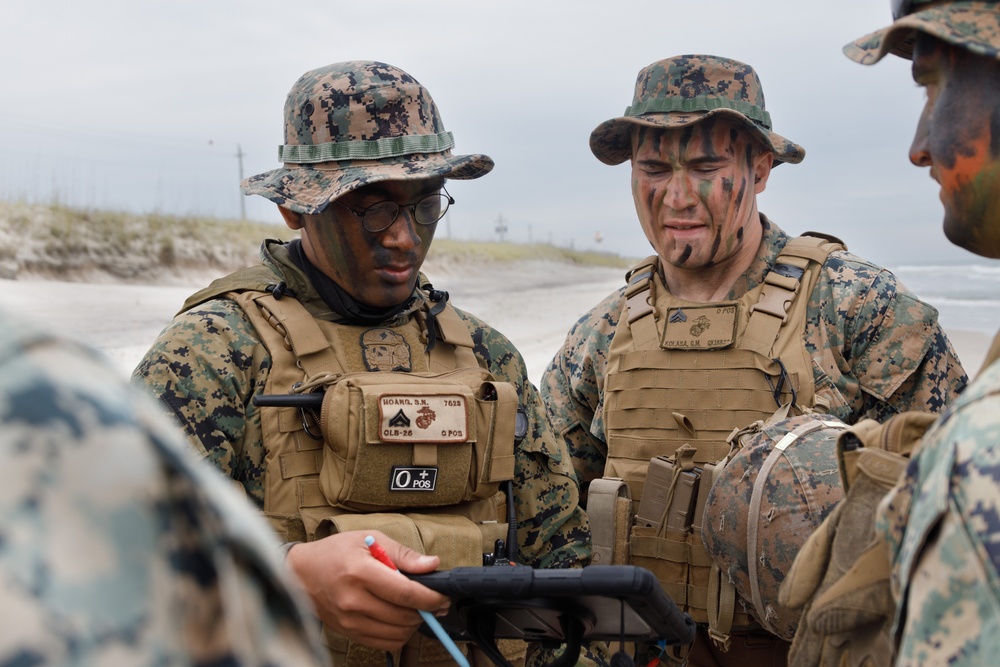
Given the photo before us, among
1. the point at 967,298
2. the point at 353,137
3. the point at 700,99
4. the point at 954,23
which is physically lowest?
the point at 967,298

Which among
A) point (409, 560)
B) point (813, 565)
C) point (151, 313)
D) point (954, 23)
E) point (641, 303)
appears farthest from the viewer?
point (151, 313)

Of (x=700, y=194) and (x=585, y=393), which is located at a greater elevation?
(x=700, y=194)

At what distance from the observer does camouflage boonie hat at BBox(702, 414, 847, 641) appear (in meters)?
2.79

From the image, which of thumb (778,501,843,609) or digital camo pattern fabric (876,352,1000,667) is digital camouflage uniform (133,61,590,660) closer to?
thumb (778,501,843,609)

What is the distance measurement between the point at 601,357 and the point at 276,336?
1747 millimetres

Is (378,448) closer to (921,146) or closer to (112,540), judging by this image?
(921,146)

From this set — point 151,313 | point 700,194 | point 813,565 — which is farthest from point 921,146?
point 151,313

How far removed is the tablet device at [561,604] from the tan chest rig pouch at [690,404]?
1401mm

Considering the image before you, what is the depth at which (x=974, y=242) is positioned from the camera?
1819 millimetres

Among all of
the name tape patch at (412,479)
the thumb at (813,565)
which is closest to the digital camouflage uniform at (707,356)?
the name tape patch at (412,479)

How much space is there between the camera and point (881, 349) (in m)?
3.78

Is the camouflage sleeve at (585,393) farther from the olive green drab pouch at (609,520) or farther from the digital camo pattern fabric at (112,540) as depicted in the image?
the digital camo pattern fabric at (112,540)

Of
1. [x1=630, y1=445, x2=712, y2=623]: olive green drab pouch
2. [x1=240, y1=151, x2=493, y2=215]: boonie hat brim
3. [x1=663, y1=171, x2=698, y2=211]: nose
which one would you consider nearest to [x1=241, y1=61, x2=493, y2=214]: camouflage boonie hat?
[x1=240, y1=151, x2=493, y2=215]: boonie hat brim

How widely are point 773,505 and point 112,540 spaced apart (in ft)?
7.66
